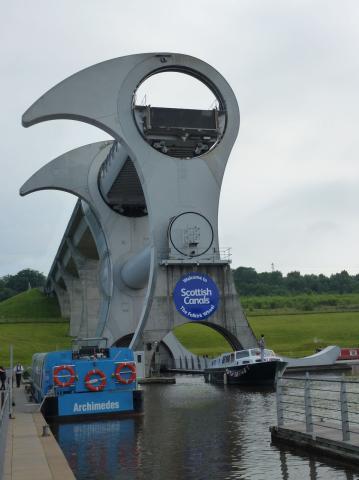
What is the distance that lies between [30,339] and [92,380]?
6700 centimetres

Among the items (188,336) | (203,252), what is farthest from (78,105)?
(188,336)

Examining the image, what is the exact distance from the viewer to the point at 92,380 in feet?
69.8

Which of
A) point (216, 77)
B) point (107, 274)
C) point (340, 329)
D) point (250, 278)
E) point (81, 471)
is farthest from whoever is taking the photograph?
point (250, 278)

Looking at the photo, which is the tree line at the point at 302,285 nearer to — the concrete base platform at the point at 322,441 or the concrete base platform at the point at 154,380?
the concrete base platform at the point at 154,380

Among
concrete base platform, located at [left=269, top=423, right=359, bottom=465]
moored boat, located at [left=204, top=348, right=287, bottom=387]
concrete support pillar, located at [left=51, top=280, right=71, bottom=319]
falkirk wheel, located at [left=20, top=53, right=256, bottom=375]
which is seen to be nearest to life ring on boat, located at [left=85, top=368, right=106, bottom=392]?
concrete base platform, located at [left=269, top=423, right=359, bottom=465]

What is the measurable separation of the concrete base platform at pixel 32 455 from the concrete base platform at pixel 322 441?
15.9 feet

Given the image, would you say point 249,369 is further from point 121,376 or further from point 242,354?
point 121,376

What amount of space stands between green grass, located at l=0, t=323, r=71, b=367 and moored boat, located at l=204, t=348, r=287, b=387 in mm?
28233

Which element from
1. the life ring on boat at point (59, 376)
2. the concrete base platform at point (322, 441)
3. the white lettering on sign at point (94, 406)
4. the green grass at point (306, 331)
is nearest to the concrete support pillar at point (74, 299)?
the green grass at point (306, 331)

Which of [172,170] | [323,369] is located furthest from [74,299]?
[323,369]

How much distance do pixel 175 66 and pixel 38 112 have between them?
943cm

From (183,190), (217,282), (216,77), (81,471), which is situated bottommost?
(81,471)

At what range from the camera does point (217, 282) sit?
134ft

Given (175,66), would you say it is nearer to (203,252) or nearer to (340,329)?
(203,252)
